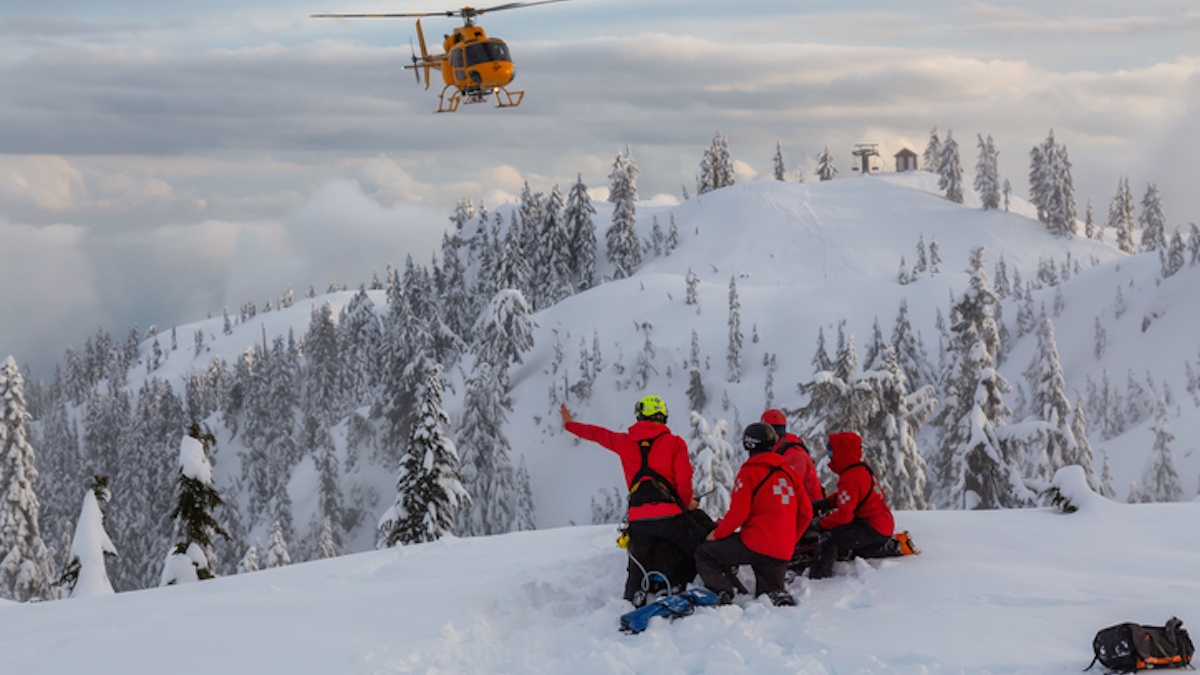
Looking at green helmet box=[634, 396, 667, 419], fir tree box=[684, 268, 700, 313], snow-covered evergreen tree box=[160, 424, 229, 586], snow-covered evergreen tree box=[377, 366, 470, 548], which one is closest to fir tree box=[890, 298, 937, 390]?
fir tree box=[684, 268, 700, 313]

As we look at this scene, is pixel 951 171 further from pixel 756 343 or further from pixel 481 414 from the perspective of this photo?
pixel 481 414

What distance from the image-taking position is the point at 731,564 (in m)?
8.34

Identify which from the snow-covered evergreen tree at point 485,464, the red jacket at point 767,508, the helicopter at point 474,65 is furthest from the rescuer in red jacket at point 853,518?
the snow-covered evergreen tree at point 485,464

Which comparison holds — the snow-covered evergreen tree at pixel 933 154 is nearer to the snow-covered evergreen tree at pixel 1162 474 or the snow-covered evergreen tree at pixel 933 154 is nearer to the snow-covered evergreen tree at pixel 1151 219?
the snow-covered evergreen tree at pixel 1151 219

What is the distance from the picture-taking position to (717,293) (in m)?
67.5

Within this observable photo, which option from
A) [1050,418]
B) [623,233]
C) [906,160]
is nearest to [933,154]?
[906,160]

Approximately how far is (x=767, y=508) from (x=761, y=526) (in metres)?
0.17

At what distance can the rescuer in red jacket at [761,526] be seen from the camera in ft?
27.0

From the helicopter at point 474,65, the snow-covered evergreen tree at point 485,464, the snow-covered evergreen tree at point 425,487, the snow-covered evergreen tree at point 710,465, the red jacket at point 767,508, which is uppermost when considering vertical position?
the helicopter at point 474,65

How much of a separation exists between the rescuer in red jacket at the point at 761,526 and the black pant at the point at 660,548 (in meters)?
0.45

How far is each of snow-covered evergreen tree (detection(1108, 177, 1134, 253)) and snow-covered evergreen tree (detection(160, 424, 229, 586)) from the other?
95.8m

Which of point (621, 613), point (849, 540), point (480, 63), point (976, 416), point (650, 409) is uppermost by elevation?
point (480, 63)

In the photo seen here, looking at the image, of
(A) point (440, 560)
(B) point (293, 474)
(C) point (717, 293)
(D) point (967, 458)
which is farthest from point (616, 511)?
(A) point (440, 560)

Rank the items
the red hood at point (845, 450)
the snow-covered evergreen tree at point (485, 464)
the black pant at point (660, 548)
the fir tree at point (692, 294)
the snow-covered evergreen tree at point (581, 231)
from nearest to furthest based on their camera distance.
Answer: the black pant at point (660, 548) < the red hood at point (845, 450) < the snow-covered evergreen tree at point (485, 464) < the fir tree at point (692, 294) < the snow-covered evergreen tree at point (581, 231)
